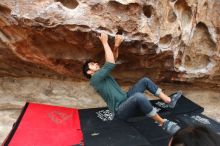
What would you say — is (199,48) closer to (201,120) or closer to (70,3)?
(201,120)

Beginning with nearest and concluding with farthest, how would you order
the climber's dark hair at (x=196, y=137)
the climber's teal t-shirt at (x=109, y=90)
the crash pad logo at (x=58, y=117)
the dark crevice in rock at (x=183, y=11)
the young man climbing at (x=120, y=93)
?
the climber's dark hair at (x=196, y=137) → the young man climbing at (x=120, y=93) → the climber's teal t-shirt at (x=109, y=90) → the crash pad logo at (x=58, y=117) → the dark crevice in rock at (x=183, y=11)

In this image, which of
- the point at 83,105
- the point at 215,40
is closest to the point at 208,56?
the point at 215,40

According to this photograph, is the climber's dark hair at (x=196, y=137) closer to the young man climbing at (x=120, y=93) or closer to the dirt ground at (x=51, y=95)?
the young man climbing at (x=120, y=93)

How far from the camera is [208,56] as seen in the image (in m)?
4.30

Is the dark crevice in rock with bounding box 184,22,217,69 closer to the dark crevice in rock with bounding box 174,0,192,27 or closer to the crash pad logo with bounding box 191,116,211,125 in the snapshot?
the dark crevice in rock with bounding box 174,0,192,27

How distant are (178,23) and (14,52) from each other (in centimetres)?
200

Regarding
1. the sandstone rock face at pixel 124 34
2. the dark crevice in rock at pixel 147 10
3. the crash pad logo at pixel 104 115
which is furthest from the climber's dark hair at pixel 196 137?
the crash pad logo at pixel 104 115

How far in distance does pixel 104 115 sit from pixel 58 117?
0.53 meters

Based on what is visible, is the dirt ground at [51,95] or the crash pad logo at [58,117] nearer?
the crash pad logo at [58,117]

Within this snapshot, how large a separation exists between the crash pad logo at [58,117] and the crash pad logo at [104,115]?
36 centimetres

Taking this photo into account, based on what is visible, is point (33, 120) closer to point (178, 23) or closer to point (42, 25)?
point (42, 25)

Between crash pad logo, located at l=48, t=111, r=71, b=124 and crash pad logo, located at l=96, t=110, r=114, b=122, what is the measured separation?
36cm

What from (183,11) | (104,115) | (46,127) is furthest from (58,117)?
(183,11)

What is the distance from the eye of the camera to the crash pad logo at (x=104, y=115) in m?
3.70
